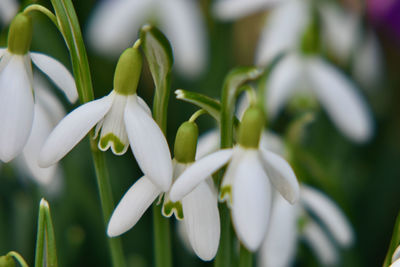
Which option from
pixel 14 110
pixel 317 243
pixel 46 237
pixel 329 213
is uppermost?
pixel 14 110

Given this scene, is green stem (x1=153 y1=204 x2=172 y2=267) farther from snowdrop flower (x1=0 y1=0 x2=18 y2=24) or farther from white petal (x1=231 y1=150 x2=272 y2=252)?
snowdrop flower (x1=0 y1=0 x2=18 y2=24)

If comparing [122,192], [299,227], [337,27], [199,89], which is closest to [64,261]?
[122,192]

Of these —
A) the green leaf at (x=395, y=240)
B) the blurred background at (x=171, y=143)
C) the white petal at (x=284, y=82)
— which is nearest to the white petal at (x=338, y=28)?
the blurred background at (x=171, y=143)

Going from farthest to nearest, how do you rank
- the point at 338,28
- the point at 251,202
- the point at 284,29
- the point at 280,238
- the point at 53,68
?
the point at 338,28 → the point at 284,29 → the point at 280,238 → the point at 53,68 → the point at 251,202

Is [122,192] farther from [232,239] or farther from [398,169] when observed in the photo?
[232,239]

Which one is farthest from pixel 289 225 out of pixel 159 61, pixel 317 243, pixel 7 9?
pixel 7 9

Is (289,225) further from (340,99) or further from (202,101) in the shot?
(202,101)

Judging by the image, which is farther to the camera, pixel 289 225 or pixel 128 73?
pixel 289 225
